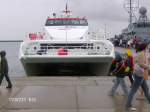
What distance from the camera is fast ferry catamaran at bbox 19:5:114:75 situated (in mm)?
19344

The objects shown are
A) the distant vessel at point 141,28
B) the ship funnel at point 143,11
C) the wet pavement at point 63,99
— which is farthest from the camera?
the distant vessel at point 141,28

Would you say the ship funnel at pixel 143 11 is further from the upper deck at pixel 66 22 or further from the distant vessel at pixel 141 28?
the upper deck at pixel 66 22

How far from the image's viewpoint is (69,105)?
962cm

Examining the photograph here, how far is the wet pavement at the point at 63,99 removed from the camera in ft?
30.2

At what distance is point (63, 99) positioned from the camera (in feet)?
34.5

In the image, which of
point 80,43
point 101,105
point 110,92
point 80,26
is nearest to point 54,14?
point 80,26

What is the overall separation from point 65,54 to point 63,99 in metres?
9.06

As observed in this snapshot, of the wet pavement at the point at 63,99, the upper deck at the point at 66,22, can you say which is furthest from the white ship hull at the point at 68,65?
the wet pavement at the point at 63,99

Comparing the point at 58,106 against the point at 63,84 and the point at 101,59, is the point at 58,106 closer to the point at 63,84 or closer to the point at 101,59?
the point at 63,84

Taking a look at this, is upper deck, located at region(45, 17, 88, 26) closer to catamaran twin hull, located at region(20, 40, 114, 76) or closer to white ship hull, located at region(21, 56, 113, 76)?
white ship hull, located at region(21, 56, 113, 76)

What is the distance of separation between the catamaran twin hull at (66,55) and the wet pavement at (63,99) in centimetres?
559

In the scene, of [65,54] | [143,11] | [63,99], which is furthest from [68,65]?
[143,11]

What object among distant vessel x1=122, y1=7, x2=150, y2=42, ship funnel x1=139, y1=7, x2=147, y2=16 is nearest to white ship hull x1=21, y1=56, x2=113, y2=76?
ship funnel x1=139, y1=7, x2=147, y2=16

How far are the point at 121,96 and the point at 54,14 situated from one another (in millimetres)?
14904
